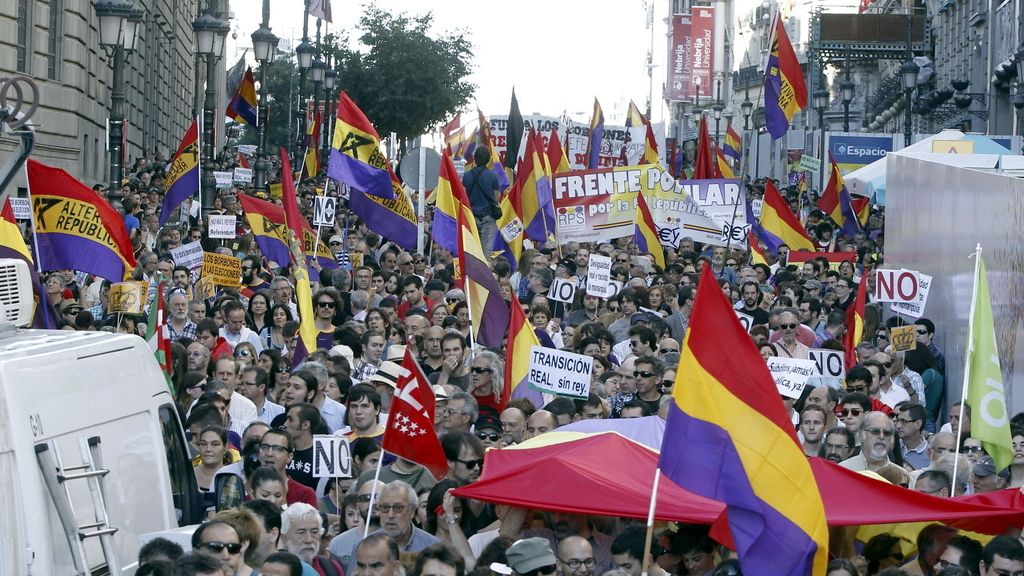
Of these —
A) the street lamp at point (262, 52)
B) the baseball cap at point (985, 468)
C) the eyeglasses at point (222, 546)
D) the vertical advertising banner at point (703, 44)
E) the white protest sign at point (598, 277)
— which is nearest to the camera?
the eyeglasses at point (222, 546)

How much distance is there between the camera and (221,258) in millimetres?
16469

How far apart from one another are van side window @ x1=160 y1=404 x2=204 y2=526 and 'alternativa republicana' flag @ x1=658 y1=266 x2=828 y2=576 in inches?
75.8

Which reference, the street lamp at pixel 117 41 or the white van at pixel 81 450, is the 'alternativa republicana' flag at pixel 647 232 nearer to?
the street lamp at pixel 117 41

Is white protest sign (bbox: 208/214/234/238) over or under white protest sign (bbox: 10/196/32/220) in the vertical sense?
under

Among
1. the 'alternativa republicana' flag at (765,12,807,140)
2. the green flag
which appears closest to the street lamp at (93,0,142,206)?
the 'alternativa republicana' flag at (765,12,807,140)

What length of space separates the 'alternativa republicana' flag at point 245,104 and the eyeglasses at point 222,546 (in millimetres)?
26029

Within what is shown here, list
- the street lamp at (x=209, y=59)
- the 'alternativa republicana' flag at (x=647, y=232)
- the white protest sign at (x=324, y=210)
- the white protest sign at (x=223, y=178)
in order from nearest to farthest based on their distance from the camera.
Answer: the white protest sign at (x=324, y=210) < the 'alternativa republicana' flag at (x=647, y=232) < the street lamp at (x=209, y=59) < the white protest sign at (x=223, y=178)

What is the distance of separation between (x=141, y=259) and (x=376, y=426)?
26.4 ft

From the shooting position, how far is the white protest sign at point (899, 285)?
14742 millimetres

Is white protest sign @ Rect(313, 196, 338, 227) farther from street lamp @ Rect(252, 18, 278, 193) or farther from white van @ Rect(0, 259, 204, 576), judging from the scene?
white van @ Rect(0, 259, 204, 576)

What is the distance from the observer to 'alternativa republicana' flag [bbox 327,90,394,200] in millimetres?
18391

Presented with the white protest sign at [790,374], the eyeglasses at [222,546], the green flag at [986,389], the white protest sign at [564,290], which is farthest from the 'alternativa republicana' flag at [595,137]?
the eyeglasses at [222,546]

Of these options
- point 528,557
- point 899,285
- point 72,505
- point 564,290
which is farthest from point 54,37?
point 72,505

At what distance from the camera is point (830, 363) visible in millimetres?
13297
